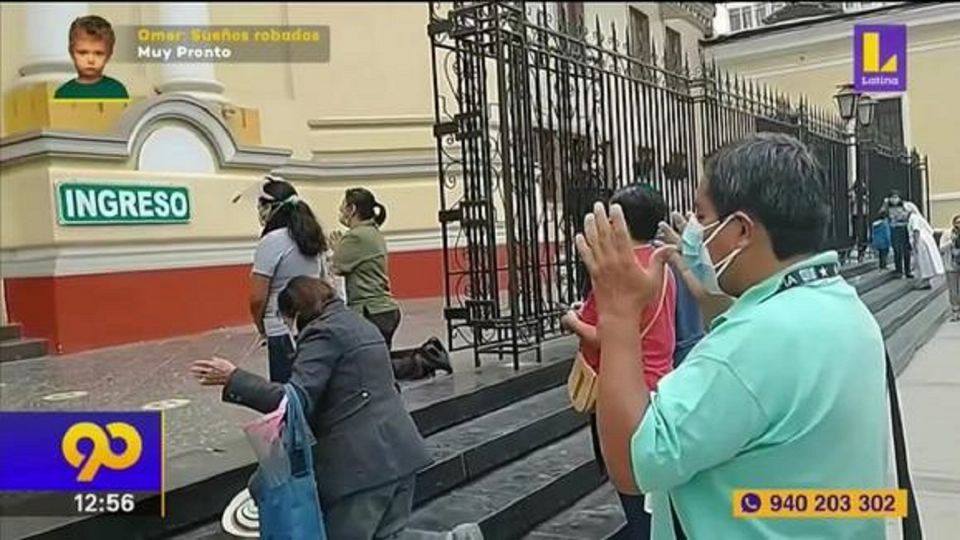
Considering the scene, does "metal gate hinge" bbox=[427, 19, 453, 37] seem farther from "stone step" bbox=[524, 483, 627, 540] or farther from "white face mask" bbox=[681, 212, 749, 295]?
Answer: "white face mask" bbox=[681, 212, 749, 295]

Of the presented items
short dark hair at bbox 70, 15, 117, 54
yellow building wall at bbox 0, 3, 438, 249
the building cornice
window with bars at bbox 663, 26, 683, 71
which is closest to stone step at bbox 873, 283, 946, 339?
the building cornice

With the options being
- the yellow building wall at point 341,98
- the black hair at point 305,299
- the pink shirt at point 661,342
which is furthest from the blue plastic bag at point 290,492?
the yellow building wall at point 341,98

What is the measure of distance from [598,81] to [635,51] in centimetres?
34

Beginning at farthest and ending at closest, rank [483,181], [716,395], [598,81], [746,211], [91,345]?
1. [91,345]
2. [598,81]
3. [483,181]
4. [746,211]
5. [716,395]

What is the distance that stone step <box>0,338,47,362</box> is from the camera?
23.0ft

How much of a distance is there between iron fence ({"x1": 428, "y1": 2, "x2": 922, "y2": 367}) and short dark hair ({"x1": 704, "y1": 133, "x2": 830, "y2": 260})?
325 centimetres

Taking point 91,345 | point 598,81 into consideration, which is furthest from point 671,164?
point 91,345

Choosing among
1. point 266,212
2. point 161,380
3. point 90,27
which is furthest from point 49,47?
point 266,212

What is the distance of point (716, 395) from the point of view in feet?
4.32

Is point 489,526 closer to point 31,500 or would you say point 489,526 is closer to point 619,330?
point 31,500

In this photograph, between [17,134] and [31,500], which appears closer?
[31,500]

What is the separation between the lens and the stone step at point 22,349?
23.0ft

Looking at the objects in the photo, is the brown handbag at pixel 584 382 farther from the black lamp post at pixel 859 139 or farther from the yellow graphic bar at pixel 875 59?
the yellow graphic bar at pixel 875 59

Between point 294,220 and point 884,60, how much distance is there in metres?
2.41
